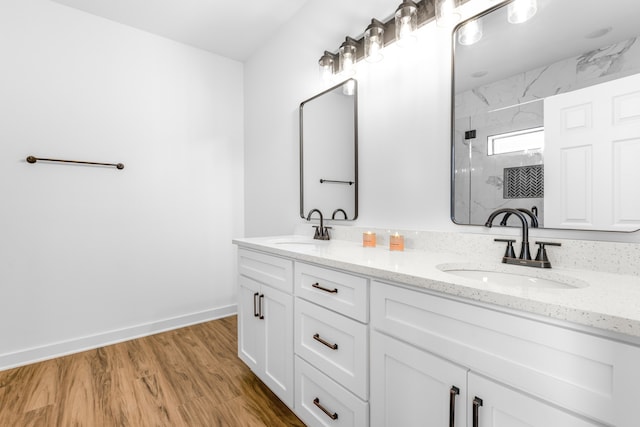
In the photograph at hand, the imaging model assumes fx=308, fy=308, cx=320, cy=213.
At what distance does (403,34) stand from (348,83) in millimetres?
477

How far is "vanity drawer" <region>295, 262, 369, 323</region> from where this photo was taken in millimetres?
1078

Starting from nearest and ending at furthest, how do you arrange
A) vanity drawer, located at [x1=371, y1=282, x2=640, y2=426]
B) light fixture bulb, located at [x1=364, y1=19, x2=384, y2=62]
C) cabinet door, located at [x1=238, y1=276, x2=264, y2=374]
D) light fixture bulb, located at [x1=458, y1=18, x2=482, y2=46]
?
vanity drawer, located at [x1=371, y1=282, x2=640, y2=426] → light fixture bulb, located at [x1=458, y1=18, x2=482, y2=46] → light fixture bulb, located at [x1=364, y1=19, x2=384, y2=62] → cabinet door, located at [x1=238, y1=276, x2=264, y2=374]

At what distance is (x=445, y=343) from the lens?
83 centimetres

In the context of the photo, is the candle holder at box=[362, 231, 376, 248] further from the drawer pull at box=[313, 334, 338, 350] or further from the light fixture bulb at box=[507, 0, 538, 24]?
the light fixture bulb at box=[507, 0, 538, 24]

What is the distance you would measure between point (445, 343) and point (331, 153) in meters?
1.44

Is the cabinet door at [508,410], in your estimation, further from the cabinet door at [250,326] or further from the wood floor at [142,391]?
the cabinet door at [250,326]

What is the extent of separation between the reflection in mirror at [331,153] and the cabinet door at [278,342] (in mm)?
673

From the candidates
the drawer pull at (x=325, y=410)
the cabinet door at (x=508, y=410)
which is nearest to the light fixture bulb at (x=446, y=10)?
the cabinet door at (x=508, y=410)

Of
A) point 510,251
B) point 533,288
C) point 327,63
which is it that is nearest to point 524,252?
point 510,251

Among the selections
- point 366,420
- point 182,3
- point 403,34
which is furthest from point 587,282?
point 182,3

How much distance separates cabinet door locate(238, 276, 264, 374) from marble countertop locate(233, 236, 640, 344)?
622 mm

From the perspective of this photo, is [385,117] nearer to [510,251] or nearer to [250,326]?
[510,251]

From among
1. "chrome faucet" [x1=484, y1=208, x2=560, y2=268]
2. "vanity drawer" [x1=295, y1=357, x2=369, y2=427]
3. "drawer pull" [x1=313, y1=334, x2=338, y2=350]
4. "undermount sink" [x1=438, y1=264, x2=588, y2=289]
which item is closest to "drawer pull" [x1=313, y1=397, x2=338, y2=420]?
"vanity drawer" [x1=295, y1=357, x2=369, y2=427]

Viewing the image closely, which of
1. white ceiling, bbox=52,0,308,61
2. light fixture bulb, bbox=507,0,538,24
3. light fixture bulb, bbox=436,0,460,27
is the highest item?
white ceiling, bbox=52,0,308,61
